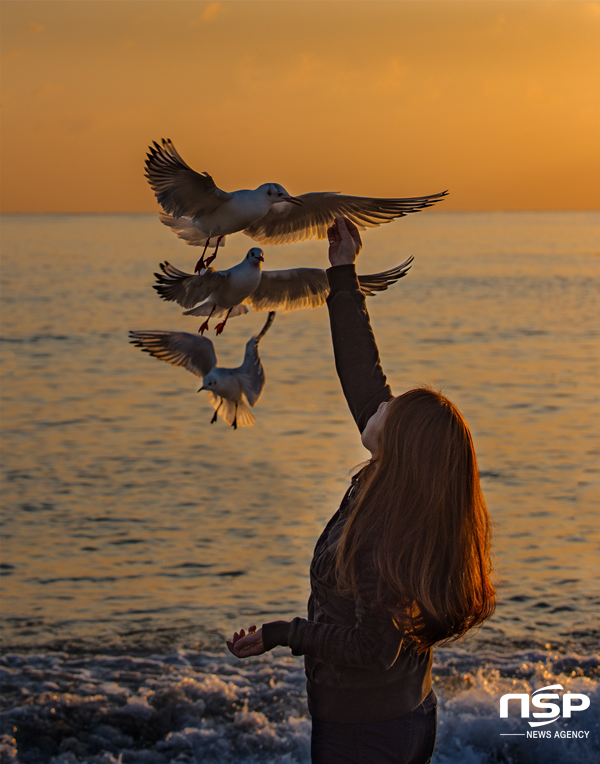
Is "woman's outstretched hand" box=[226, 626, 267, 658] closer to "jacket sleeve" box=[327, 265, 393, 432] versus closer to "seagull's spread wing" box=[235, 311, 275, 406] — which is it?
→ "jacket sleeve" box=[327, 265, 393, 432]

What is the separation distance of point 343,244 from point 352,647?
1359mm

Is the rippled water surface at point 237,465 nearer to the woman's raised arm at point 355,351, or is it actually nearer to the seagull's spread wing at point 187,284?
the woman's raised arm at point 355,351

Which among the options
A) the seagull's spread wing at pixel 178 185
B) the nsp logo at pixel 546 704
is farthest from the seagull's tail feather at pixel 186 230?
the nsp logo at pixel 546 704

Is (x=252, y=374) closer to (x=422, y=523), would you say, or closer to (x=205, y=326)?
(x=205, y=326)

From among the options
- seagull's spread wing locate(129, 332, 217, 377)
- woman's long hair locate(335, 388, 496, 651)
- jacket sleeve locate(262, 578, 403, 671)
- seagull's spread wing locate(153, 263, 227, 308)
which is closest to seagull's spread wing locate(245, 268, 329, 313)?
seagull's spread wing locate(129, 332, 217, 377)

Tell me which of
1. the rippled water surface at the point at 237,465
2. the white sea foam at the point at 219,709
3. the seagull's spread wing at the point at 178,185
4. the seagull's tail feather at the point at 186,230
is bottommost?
the white sea foam at the point at 219,709

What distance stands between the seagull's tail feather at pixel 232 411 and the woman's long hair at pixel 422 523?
2.12 meters

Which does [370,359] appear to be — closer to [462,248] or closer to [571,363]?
[571,363]

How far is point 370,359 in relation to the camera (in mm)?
3219

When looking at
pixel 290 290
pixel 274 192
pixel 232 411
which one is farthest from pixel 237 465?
pixel 274 192

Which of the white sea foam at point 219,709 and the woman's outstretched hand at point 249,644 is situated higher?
the woman's outstretched hand at point 249,644

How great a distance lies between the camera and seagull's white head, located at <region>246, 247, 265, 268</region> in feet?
10.9

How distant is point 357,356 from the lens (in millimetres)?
3219

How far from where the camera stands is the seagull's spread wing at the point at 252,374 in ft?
14.3
